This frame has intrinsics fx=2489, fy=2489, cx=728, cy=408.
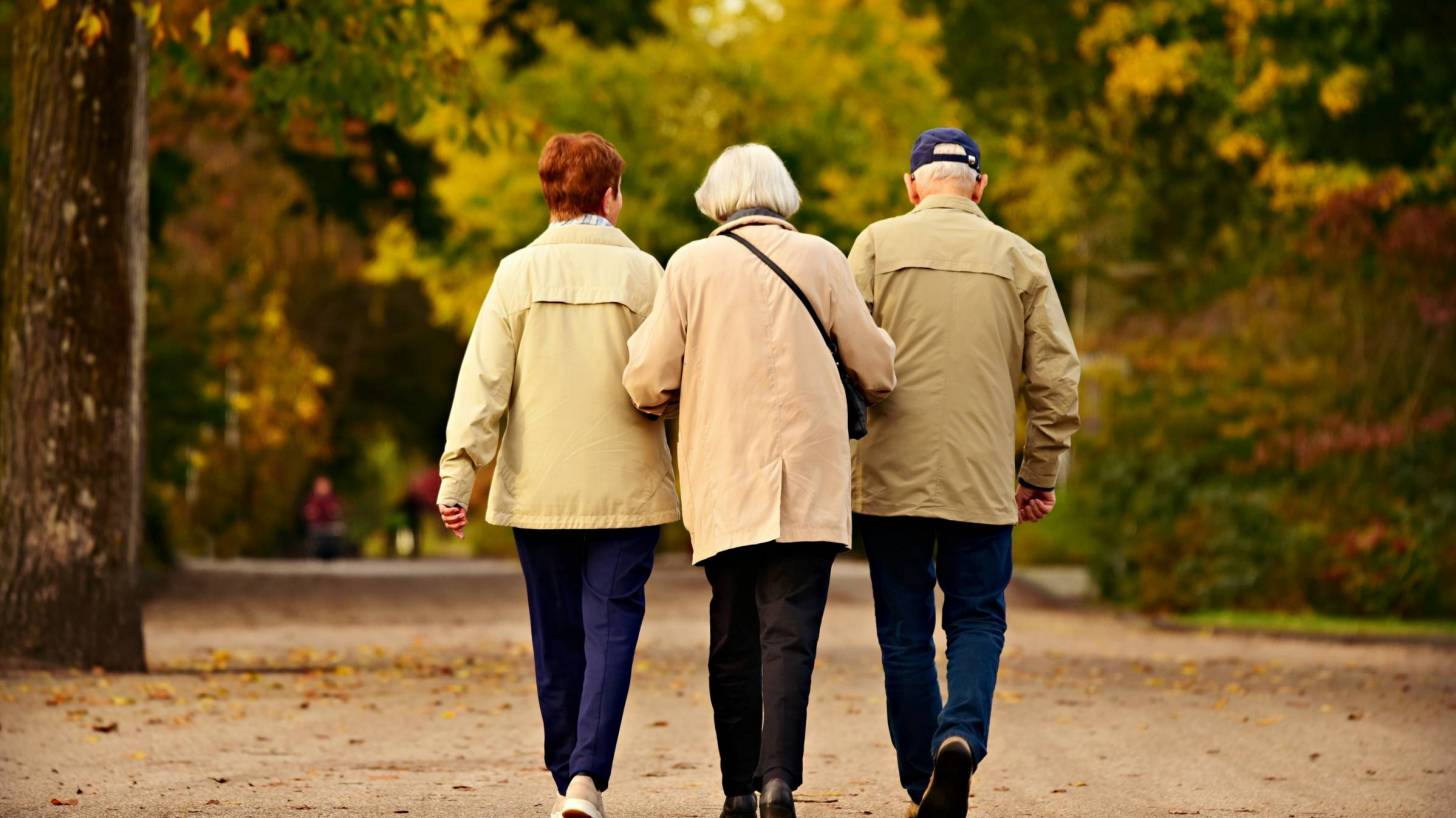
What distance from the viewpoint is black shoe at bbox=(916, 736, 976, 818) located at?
671 cm

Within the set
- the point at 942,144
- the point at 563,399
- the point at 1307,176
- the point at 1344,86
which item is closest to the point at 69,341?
the point at 563,399

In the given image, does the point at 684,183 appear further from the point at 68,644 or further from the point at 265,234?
the point at 68,644

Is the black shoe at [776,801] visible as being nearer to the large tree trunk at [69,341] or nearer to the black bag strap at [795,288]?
the black bag strap at [795,288]

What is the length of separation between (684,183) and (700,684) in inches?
679

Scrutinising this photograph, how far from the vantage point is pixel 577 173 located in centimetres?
721

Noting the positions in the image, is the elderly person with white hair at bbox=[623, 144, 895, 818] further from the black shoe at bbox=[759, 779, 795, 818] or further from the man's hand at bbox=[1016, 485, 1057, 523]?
the man's hand at bbox=[1016, 485, 1057, 523]

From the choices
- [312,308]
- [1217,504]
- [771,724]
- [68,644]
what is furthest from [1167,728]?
[312,308]

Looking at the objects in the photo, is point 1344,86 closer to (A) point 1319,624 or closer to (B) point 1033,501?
(A) point 1319,624

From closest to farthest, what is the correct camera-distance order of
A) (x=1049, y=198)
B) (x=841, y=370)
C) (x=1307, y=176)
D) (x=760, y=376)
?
(x=760, y=376), (x=841, y=370), (x=1307, y=176), (x=1049, y=198)

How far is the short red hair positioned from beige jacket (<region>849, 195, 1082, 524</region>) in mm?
764

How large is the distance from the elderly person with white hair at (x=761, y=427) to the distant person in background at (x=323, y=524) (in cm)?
3492

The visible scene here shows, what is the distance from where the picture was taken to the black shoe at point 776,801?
21.9 ft

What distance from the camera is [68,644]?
42.7ft

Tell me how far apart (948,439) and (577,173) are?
4.33 ft
